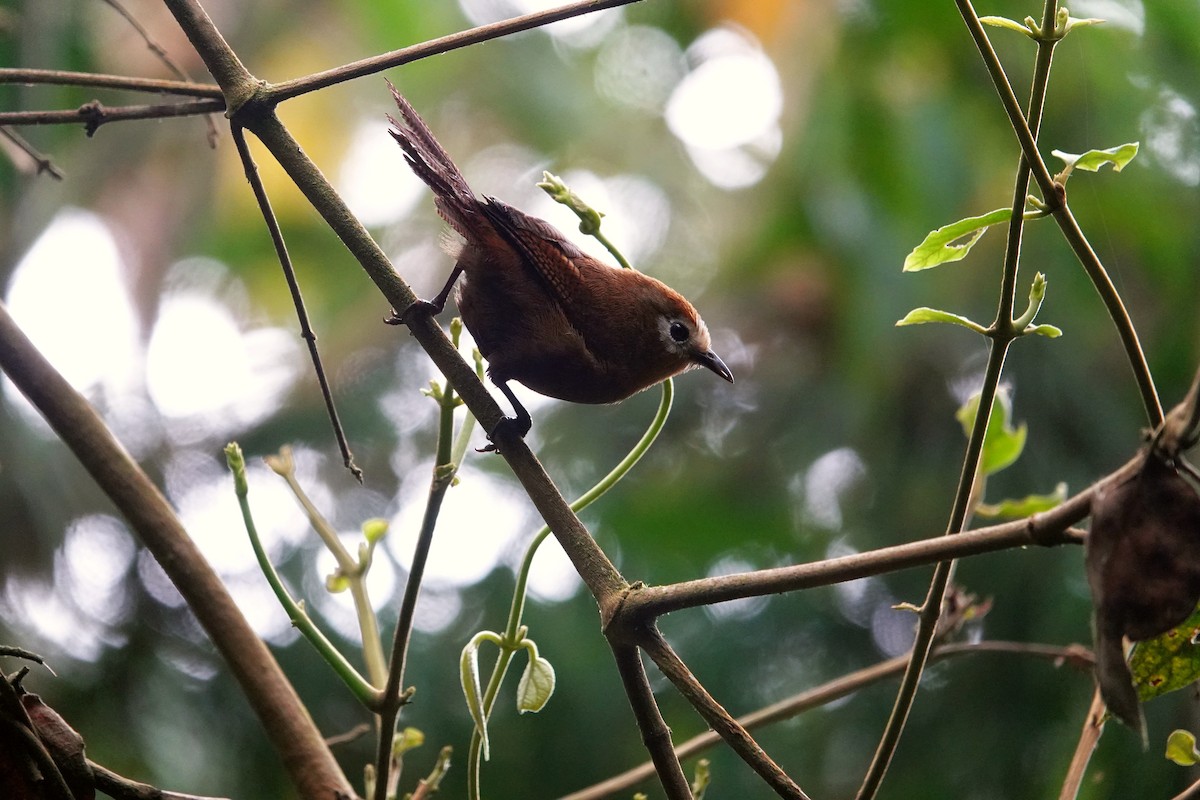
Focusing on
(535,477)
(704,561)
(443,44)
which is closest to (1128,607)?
(535,477)

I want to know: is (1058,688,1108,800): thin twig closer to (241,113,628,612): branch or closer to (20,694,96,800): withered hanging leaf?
(241,113,628,612): branch

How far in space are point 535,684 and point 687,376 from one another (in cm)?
361

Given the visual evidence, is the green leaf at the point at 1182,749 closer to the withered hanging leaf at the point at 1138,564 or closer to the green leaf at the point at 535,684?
the withered hanging leaf at the point at 1138,564

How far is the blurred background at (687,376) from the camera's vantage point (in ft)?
11.3

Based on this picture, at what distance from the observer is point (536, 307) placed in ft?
7.83

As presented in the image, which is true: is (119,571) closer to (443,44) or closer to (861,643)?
(861,643)

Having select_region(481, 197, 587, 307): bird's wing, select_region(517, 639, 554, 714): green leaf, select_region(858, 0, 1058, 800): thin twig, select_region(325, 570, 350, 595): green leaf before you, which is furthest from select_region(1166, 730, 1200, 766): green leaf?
select_region(481, 197, 587, 307): bird's wing

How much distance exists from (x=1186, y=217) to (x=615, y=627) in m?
3.12

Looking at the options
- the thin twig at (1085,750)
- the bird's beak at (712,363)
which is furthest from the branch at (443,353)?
the bird's beak at (712,363)

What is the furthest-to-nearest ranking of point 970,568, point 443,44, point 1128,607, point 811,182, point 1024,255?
1. point 811,182
2. point 1024,255
3. point 970,568
4. point 443,44
5. point 1128,607

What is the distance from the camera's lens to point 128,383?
4.88 meters

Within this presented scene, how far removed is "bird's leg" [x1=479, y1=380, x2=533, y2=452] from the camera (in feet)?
5.08

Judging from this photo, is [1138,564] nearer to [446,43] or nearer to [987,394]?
[987,394]

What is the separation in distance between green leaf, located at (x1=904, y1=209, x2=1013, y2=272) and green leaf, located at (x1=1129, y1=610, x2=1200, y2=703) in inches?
19.9
